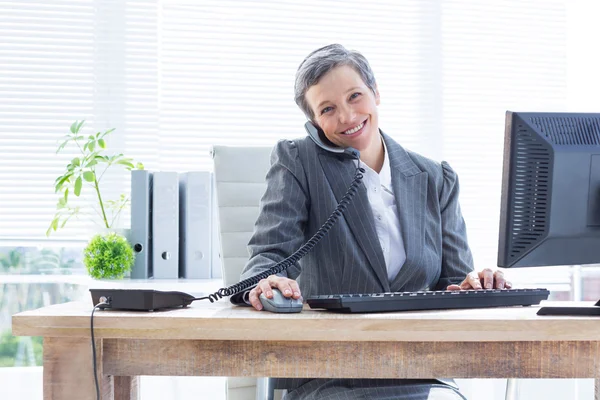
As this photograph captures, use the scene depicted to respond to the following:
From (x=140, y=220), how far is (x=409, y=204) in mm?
1137

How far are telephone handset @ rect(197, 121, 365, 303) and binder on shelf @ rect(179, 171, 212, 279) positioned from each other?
840mm

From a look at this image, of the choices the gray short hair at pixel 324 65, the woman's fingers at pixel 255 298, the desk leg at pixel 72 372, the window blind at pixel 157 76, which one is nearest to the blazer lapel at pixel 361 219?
the gray short hair at pixel 324 65

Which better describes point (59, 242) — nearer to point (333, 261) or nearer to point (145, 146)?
point (145, 146)

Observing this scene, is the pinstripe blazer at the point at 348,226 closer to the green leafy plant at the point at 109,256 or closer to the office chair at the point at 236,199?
the office chair at the point at 236,199

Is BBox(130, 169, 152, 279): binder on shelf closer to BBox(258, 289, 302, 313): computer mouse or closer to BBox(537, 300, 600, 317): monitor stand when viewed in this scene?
BBox(258, 289, 302, 313): computer mouse

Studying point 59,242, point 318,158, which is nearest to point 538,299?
point 318,158

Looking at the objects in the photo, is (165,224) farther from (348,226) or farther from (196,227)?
(348,226)

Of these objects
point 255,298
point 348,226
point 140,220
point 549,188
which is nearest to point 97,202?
point 140,220

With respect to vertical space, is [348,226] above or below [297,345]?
above

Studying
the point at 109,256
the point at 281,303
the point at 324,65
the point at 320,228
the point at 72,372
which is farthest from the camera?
the point at 109,256

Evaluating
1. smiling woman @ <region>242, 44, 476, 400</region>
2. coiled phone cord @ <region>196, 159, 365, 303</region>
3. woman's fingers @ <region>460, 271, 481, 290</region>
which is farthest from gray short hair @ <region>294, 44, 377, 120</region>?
woman's fingers @ <region>460, 271, 481, 290</region>

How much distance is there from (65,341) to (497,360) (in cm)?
66

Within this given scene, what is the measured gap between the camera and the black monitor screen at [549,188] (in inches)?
47.8

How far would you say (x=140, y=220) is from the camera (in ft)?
8.15
